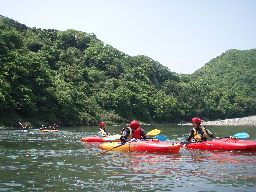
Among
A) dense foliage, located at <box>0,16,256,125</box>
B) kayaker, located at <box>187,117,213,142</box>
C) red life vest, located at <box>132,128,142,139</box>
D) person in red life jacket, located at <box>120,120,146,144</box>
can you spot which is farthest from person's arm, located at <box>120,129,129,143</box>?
dense foliage, located at <box>0,16,256,125</box>

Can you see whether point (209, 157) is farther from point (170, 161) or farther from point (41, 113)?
point (41, 113)

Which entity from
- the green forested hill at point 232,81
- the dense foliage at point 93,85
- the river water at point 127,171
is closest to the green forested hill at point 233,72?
the green forested hill at point 232,81

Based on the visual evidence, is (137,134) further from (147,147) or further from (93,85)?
(93,85)

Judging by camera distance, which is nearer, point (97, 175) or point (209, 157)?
point (97, 175)

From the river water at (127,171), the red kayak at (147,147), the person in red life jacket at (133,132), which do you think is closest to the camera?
the river water at (127,171)

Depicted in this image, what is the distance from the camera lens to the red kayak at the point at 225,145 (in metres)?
20.5

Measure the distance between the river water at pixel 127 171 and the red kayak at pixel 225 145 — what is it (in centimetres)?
87

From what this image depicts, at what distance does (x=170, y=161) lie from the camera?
1730 cm

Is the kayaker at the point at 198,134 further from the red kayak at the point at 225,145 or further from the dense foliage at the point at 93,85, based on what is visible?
the dense foliage at the point at 93,85

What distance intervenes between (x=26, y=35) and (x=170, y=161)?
80760 mm

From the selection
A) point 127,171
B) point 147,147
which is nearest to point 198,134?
point 147,147

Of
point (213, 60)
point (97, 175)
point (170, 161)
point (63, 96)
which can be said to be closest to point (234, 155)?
point (170, 161)

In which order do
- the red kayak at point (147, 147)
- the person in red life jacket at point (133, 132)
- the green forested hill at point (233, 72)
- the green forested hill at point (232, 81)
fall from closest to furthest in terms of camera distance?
the red kayak at point (147, 147) < the person in red life jacket at point (133, 132) < the green forested hill at point (232, 81) < the green forested hill at point (233, 72)

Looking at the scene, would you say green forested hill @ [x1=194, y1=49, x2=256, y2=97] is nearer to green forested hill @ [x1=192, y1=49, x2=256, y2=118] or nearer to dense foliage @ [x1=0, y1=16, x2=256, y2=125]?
green forested hill @ [x1=192, y1=49, x2=256, y2=118]
